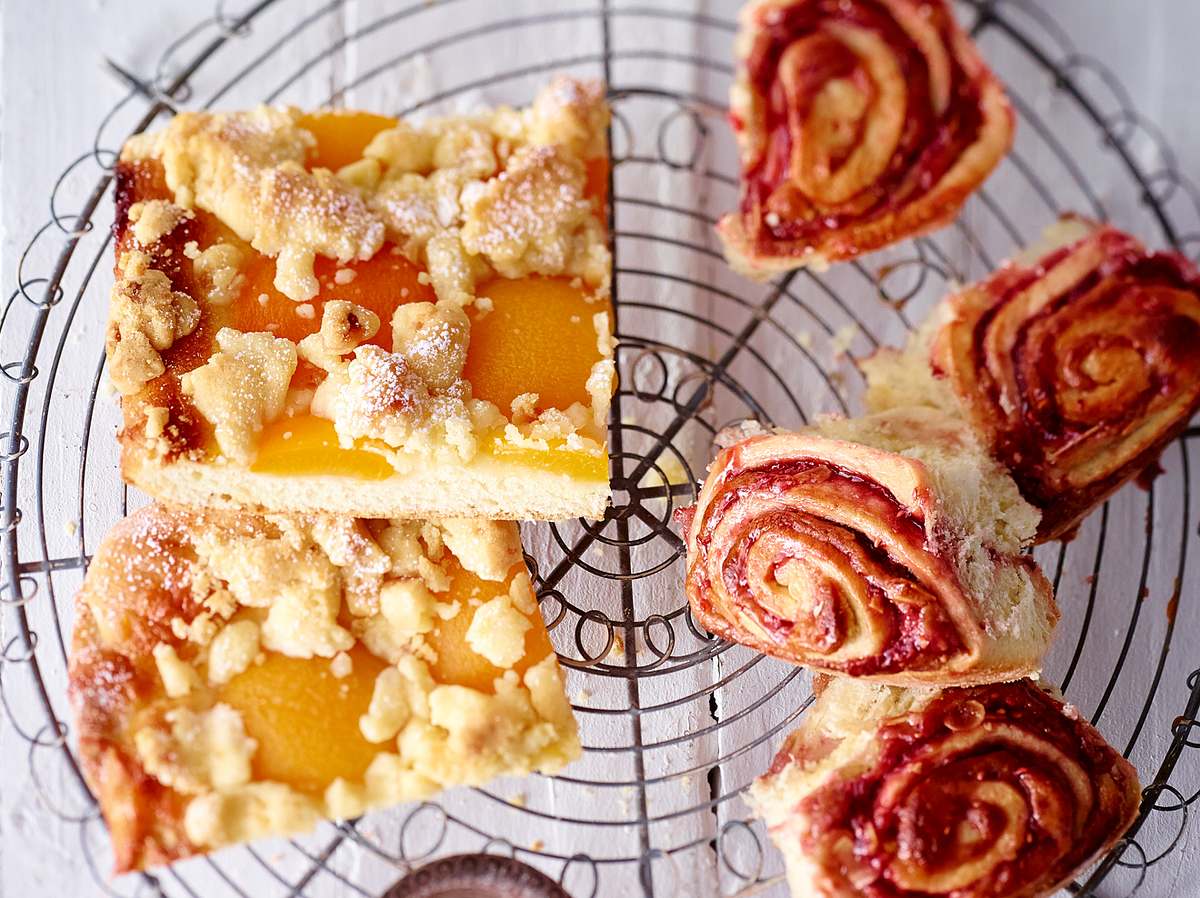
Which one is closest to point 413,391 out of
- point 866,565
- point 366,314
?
point 366,314

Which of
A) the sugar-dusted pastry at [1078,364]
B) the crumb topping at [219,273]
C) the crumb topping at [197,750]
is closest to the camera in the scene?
the crumb topping at [197,750]

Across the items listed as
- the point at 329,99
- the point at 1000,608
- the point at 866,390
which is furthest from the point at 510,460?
the point at 329,99

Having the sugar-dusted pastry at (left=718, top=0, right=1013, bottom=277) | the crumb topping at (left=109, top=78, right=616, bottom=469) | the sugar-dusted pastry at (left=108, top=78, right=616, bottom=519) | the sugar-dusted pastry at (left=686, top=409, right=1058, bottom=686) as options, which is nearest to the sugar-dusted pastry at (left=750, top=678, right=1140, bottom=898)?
the sugar-dusted pastry at (left=686, top=409, right=1058, bottom=686)

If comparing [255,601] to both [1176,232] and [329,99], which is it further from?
[1176,232]

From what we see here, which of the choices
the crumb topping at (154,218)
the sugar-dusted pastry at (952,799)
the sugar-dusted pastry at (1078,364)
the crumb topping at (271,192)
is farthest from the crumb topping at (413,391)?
the sugar-dusted pastry at (1078,364)

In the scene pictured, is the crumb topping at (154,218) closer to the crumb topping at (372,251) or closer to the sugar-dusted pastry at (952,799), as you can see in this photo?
the crumb topping at (372,251)
